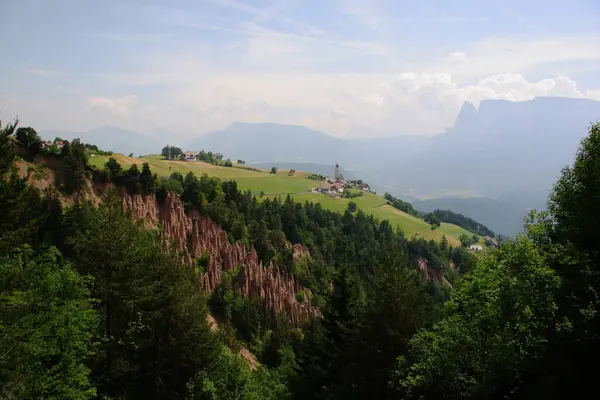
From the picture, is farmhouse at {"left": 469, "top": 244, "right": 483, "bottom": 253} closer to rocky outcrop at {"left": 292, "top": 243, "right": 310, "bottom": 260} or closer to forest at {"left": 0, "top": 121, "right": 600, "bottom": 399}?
rocky outcrop at {"left": 292, "top": 243, "right": 310, "bottom": 260}

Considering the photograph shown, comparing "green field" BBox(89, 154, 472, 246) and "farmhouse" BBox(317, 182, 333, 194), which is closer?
"green field" BBox(89, 154, 472, 246)

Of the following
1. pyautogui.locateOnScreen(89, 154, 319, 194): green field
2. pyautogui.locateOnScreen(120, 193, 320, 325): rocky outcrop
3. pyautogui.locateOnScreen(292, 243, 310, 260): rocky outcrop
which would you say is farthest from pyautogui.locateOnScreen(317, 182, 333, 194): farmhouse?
pyautogui.locateOnScreen(120, 193, 320, 325): rocky outcrop

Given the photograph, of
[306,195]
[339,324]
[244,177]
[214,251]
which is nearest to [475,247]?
[306,195]

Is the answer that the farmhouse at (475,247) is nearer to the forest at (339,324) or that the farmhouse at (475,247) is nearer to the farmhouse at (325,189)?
the farmhouse at (325,189)

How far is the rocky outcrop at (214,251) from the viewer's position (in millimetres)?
62906

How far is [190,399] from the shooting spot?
2486cm

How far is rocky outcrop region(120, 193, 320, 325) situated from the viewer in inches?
2477

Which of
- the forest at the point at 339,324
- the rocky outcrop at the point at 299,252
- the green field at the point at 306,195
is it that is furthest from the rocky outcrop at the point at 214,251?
the green field at the point at 306,195

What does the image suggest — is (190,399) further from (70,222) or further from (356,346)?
(70,222)

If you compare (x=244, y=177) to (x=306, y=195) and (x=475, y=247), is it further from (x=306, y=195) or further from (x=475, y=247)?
(x=475, y=247)

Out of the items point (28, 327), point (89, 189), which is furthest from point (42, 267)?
point (89, 189)

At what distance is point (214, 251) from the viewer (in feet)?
217

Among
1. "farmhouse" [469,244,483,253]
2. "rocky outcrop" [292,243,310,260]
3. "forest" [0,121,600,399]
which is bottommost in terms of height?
"farmhouse" [469,244,483,253]

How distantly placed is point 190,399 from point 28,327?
Result: 10.5 metres
